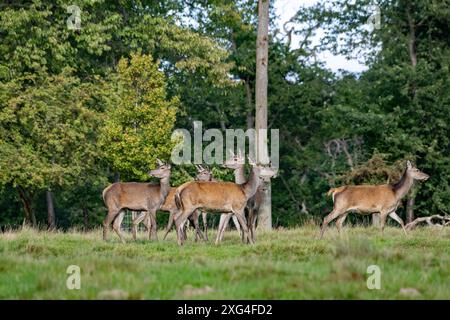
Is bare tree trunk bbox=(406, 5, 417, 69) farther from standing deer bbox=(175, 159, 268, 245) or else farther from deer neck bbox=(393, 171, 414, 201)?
standing deer bbox=(175, 159, 268, 245)

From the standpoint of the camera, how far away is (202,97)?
36375mm

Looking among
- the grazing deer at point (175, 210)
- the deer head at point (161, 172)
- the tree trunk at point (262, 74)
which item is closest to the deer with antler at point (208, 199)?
the grazing deer at point (175, 210)

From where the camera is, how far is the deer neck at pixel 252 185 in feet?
57.0

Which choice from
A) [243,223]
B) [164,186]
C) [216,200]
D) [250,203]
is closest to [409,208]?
[250,203]

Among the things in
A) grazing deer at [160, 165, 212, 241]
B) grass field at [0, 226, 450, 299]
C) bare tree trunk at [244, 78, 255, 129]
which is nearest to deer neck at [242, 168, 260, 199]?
grazing deer at [160, 165, 212, 241]

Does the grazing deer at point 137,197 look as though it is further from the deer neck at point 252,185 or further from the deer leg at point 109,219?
the deer neck at point 252,185

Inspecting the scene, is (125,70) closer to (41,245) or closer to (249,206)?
(249,206)

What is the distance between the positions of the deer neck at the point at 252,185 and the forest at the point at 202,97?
5.50 metres

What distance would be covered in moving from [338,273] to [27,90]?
1651 cm

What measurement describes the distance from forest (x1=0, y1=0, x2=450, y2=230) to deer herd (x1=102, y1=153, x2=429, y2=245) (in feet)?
12.9

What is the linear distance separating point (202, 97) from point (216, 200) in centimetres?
2002
